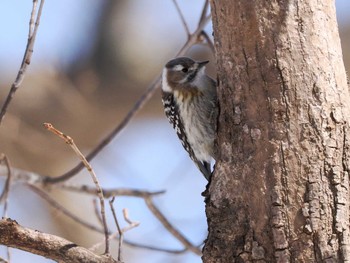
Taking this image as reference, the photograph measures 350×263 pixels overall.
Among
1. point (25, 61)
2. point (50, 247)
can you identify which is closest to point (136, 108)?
point (25, 61)

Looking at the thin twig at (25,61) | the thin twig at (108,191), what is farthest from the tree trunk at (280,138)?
the thin twig at (108,191)

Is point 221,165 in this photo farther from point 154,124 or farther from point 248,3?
point 154,124

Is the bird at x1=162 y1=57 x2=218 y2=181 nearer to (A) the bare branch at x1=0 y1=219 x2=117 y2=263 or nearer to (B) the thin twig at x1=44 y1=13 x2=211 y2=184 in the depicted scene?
(B) the thin twig at x1=44 y1=13 x2=211 y2=184

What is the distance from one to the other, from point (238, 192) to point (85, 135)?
3.18 meters

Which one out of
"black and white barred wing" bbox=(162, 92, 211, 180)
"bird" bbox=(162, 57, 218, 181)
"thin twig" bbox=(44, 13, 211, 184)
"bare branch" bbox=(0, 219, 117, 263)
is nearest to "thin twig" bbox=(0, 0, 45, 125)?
"bare branch" bbox=(0, 219, 117, 263)

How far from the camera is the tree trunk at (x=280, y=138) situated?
2.72 metres

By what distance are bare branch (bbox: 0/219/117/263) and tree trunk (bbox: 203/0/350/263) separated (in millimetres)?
453

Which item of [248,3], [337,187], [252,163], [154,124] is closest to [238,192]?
[252,163]

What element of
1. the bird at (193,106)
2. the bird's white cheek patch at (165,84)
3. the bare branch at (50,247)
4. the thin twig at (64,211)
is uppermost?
the bird's white cheek patch at (165,84)

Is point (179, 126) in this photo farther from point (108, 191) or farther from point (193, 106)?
point (108, 191)

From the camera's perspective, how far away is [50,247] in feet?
8.89

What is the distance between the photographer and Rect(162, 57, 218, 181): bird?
411 centimetres

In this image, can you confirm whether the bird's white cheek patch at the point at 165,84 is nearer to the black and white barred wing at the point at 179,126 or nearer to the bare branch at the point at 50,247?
the black and white barred wing at the point at 179,126

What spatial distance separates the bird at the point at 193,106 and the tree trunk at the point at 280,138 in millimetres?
998
